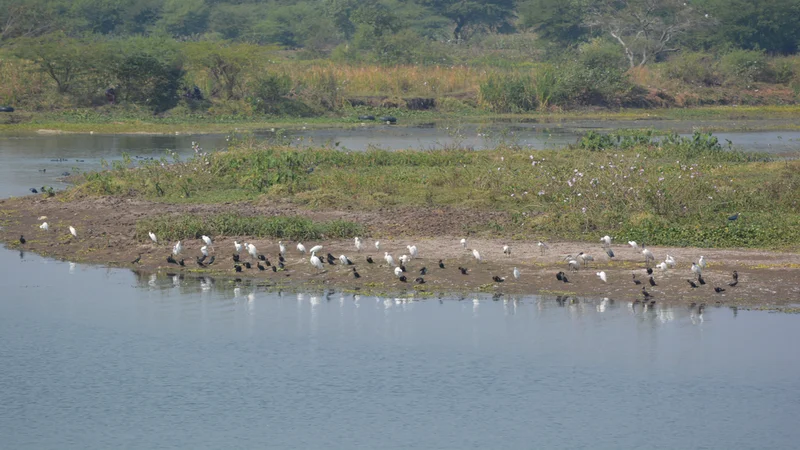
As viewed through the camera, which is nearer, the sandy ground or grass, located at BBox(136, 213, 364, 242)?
the sandy ground

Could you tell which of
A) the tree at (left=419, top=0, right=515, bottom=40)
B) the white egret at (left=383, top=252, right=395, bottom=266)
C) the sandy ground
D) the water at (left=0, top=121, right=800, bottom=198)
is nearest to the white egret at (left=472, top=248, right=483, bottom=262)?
the sandy ground

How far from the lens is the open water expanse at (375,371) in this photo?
32.2 ft

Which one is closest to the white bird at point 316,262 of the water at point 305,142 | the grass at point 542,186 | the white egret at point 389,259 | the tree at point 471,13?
the white egret at point 389,259

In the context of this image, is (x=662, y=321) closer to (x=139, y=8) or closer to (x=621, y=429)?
(x=621, y=429)

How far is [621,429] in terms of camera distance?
9844 millimetres

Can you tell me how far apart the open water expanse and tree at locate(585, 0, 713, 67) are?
140 feet

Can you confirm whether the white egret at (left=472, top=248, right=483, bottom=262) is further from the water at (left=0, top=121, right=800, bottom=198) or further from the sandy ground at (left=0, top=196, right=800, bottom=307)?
the water at (left=0, top=121, right=800, bottom=198)

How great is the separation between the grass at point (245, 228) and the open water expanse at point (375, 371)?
1.54 m

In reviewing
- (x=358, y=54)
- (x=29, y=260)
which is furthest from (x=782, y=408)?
(x=358, y=54)

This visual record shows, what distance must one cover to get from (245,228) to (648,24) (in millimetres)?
42829

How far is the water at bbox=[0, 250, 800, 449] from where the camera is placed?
9.84 metres

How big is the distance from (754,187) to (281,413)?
445 inches

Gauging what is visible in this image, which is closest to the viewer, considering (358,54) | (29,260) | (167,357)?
(167,357)

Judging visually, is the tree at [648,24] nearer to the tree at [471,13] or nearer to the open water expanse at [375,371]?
the tree at [471,13]
